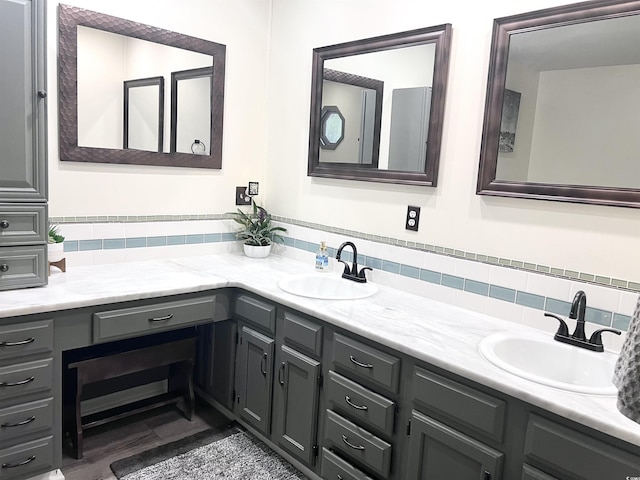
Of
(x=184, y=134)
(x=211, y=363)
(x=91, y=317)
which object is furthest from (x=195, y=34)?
(x=211, y=363)

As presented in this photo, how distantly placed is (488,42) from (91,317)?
2.04 metres

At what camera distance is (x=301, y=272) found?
2.76 m

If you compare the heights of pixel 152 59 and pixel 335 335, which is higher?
pixel 152 59

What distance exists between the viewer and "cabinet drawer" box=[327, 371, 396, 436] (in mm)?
1835

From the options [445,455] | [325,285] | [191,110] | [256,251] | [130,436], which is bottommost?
[130,436]

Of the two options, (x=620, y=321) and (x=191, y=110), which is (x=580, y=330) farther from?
(x=191, y=110)

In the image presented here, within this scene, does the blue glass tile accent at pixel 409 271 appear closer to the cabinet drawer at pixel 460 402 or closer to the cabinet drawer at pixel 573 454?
the cabinet drawer at pixel 460 402

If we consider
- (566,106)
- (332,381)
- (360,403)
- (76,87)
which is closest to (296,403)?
(332,381)

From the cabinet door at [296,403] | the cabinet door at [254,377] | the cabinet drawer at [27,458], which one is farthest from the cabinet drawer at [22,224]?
the cabinet door at [296,403]

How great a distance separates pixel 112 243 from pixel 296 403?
132cm

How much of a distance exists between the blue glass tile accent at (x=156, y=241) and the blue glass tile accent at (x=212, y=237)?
0.89ft

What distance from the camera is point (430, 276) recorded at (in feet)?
7.70

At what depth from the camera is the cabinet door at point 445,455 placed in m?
1.55

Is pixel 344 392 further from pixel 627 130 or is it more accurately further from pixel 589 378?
pixel 627 130
